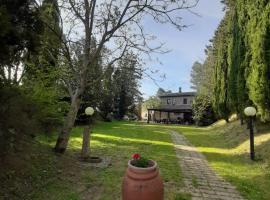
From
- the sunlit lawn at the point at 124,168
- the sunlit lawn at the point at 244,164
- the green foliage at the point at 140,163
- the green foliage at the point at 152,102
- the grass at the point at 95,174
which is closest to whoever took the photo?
the green foliage at the point at 140,163

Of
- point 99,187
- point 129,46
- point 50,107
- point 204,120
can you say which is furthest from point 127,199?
point 204,120

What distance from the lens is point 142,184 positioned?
565 cm

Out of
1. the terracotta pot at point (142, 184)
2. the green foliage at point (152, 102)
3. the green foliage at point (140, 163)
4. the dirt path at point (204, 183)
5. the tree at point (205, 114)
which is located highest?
the green foliage at point (152, 102)

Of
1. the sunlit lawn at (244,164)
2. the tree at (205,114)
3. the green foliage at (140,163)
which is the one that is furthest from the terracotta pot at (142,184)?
the tree at (205,114)

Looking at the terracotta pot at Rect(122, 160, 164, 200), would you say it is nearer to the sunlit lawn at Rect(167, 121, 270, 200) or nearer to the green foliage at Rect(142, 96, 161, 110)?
the sunlit lawn at Rect(167, 121, 270, 200)

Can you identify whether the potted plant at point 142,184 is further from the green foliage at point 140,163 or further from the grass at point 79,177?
the grass at point 79,177

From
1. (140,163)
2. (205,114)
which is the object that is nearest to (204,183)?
(140,163)

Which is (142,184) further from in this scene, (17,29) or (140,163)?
(17,29)

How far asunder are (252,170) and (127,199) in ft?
19.3

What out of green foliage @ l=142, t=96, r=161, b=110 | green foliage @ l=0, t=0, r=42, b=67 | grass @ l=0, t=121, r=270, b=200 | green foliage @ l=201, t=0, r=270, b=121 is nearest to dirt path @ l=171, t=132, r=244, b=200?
grass @ l=0, t=121, r=270, b=200

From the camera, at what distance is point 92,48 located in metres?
11.9

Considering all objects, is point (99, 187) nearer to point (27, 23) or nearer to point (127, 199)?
point (127, 199)

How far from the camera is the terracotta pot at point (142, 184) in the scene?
5605 millimetres

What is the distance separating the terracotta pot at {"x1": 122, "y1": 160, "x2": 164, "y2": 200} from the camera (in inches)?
221
